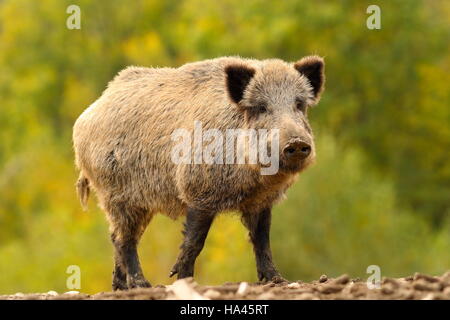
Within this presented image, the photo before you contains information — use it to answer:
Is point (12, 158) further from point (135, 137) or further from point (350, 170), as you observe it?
point (135, 137)

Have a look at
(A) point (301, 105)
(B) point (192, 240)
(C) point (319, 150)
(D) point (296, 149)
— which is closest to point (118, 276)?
(B) point (192, 240)

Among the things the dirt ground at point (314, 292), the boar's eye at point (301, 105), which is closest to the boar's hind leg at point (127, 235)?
the boar's eye at point (301, 105)

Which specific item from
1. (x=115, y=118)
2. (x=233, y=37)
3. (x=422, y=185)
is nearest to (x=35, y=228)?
(x=233, y=37)

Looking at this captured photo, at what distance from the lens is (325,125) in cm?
4994

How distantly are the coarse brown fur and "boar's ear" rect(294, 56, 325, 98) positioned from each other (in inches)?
0.5

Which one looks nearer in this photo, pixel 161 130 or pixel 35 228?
pixel 161 130

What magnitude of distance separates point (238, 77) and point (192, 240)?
1945 mm

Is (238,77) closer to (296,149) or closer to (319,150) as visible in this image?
(296,149)

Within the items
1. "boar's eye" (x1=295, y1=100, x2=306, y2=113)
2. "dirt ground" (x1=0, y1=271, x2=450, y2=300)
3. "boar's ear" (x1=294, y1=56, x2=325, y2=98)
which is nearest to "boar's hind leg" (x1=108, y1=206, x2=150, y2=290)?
"boar's eye" (x1=295, y1=100, x2=306, y2=113)

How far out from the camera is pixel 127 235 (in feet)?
46.1
